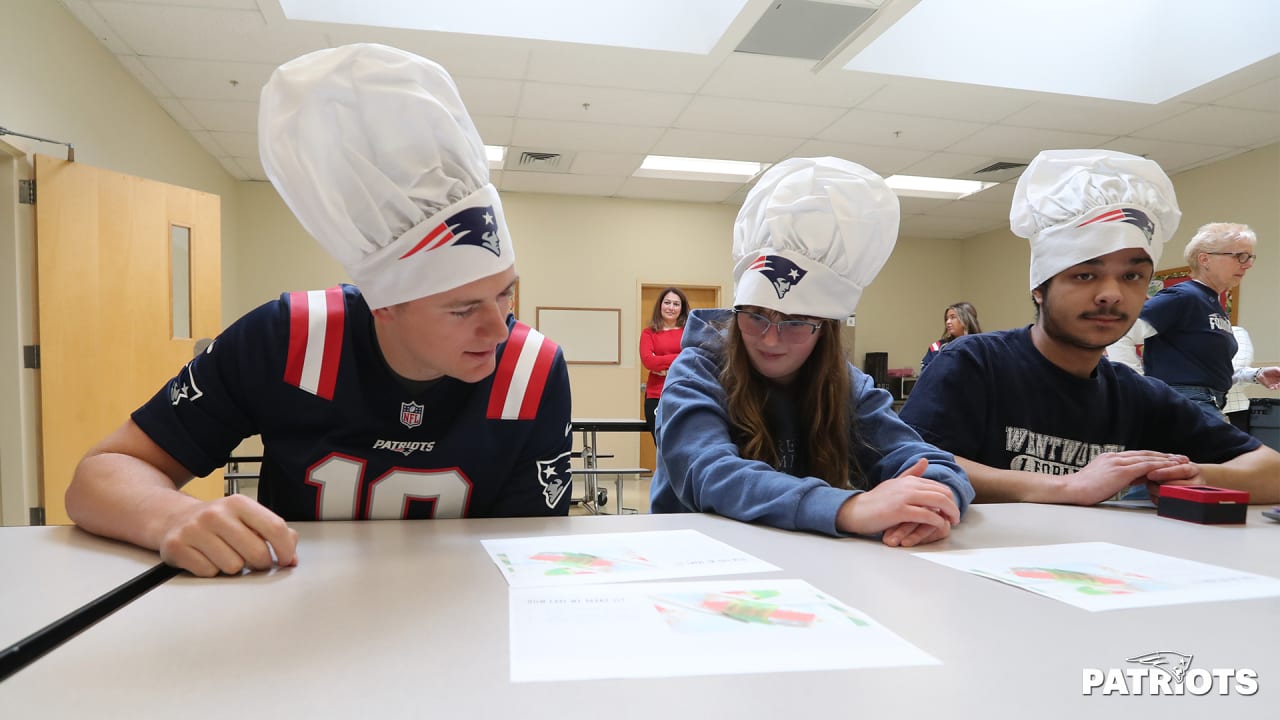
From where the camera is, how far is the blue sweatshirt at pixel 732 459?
1006 millimetres

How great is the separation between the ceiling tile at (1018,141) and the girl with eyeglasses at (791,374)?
434cm

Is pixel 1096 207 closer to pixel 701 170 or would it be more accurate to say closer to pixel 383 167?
pixel 383 167

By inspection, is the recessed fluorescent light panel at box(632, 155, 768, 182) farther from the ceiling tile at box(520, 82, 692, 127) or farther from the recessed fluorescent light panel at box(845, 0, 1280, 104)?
the recessed fluorescent light panel at box(845, 0, 1280, 104)

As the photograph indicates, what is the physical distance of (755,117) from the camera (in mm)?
4777

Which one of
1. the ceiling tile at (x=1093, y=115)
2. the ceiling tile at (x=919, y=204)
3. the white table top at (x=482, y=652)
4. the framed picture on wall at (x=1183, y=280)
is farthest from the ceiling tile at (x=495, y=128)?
the framed picture on wall at (x=1183, y=280)

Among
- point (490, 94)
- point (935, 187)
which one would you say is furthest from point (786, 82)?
point (935, 187)

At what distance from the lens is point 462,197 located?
97cm

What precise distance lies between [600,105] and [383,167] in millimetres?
3905

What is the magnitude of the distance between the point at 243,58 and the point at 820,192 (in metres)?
3.78

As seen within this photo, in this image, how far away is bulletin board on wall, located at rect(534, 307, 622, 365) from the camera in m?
6.91

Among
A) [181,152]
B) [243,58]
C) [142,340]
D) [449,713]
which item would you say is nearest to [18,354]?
[142,340]

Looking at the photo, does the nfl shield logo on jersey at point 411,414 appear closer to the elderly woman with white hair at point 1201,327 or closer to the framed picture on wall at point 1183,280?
the elderly woman with white hair at point 1201,327

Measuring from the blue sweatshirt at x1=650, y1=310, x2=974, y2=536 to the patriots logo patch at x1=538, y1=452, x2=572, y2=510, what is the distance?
0.59 feet

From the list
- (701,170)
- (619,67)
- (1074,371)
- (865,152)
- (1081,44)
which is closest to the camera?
(1074,371)
